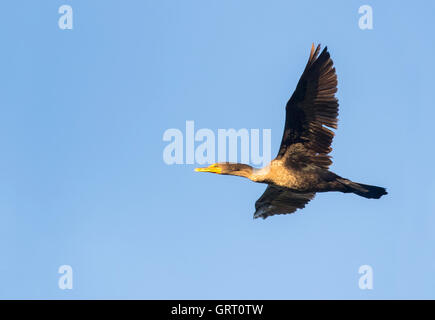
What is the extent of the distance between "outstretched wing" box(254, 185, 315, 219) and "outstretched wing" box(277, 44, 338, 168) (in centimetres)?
166

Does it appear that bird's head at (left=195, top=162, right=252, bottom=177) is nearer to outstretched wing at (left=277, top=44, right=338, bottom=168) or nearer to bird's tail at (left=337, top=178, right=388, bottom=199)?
outstretched wing at (left=277, top=44, right=338, bottom=168)

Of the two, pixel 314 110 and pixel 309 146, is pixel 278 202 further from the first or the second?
pixel 314 110

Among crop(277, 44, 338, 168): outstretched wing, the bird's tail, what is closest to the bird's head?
crop(277, 44, 338, 168): outstretched wing

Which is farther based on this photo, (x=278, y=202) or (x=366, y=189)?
(x=278, y=202)

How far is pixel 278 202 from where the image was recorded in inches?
583

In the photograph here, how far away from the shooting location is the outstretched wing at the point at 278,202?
47.9ft

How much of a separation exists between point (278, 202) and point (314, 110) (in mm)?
2820

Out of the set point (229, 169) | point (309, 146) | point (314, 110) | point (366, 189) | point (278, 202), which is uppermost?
point (314, 110)

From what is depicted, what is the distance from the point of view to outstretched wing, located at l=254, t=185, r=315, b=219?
14594 millimetres

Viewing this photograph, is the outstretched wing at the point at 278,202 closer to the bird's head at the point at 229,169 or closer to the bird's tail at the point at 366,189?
the bird's head at the point at 229,169

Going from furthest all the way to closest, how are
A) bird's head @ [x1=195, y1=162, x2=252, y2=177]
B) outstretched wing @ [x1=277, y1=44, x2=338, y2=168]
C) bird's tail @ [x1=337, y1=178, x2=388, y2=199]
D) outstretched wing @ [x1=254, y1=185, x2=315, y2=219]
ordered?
outstretched wing @ [x1=254, y1=185, x2=315, y2=219] < bird's head @ [x1=195, y1=162, x2=252, y2=177] < bird's tail @ [x1=337, y1=178, x2=388, y2=199] < outstretched wing @ [x1=277, y1=44, x2=338, y2=168]

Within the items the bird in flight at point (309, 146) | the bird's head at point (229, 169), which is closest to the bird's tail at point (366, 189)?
the bird in flight at point (309, 146)

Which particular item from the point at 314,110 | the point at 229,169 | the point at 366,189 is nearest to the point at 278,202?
the point at 229,169

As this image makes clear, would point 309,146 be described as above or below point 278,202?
above
